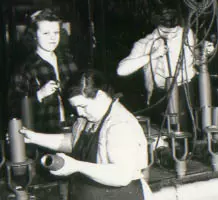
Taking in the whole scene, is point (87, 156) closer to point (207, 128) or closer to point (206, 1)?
point (207, 128)

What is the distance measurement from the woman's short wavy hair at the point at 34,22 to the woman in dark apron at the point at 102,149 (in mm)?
907

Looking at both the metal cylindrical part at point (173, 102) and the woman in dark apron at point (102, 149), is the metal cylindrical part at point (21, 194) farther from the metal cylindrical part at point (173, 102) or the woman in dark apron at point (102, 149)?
the metal cylindrical part at point (173, 102)

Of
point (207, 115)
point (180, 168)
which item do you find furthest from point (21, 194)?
point (207, 115)

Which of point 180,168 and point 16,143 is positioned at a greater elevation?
point 16,143

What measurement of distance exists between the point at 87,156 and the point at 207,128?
→ 956 millimetres

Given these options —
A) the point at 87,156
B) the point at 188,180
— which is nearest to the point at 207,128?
the point at 188,180

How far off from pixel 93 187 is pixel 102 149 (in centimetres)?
20

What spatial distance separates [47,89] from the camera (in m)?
2.49

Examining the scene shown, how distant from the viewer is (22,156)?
6.19ft

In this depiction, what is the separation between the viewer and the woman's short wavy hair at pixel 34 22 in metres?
2.56

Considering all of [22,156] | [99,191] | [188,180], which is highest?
[22,156]

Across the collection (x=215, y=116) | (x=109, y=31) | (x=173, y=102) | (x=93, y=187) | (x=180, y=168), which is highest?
(x=109, y=31)

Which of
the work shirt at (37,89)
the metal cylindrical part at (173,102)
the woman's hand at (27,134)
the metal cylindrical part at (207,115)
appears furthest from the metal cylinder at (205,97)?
the woman's hand at (27,134)

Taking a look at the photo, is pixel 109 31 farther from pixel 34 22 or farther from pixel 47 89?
pixel 47 89
